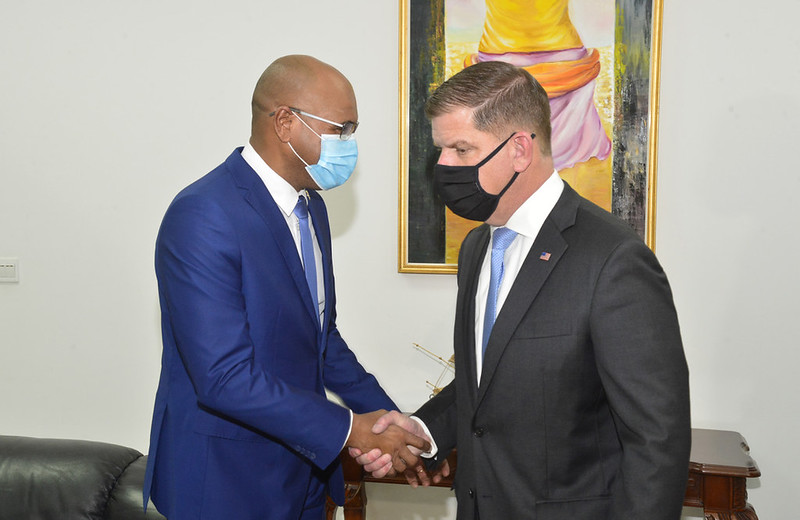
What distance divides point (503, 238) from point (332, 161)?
0.55 m

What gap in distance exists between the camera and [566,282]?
57.0 inches

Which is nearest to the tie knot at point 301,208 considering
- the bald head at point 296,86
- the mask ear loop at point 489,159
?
the bald head at point 296,86

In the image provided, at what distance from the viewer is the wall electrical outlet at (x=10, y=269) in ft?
10.9

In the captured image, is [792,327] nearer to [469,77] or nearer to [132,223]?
[469,77]

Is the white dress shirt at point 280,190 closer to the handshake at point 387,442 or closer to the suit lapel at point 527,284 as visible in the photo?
the handshake at point 387,442

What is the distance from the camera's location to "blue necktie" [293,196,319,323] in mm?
1913

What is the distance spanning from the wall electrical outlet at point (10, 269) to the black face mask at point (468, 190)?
2.49m

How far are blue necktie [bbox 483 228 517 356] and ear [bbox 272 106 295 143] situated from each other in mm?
614

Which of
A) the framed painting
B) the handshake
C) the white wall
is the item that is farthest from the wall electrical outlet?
the handshake

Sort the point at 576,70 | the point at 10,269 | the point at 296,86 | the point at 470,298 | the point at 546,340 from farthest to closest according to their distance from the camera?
the point at 10,269
the point at 576,70
the point at 296,86
the point at 470,298
the point at 546,340

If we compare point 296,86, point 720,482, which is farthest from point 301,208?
point 720,482

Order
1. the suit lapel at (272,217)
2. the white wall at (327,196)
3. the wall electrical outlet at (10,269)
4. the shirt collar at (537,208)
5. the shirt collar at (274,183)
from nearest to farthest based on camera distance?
1. the shirt collar at (537,208)
2. the suit lapel at (272,217)
3. the shirt collar at (274,183)
4. the white wall at (327,196)
5. the wall electrical outlet at (10,269)

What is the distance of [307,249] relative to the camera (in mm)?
1927

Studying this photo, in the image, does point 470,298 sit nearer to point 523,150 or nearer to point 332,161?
point 523,150
